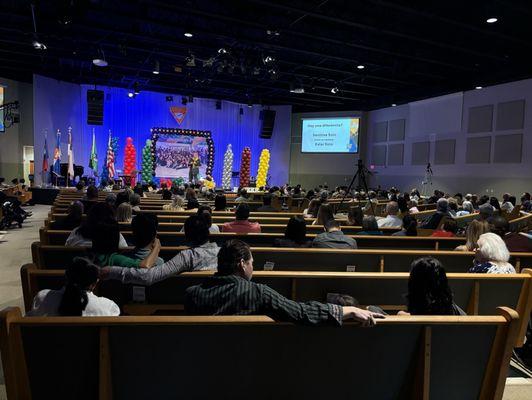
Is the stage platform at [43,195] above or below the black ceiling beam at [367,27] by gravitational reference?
below

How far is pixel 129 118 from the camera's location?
60.4 ft

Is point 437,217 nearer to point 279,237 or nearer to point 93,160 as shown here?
point 279,237

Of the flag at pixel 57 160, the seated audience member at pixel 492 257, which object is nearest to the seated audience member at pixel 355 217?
the seated audience member at pixel 492 257

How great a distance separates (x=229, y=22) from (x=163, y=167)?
32.2 ft

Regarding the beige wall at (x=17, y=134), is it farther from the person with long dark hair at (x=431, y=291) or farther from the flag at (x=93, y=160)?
the person with long dark hair at (x=431, y=291)

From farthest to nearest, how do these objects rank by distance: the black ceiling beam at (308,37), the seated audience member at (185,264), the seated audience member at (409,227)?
1. the black ceiling beam at (308,37)
2. the seated audience member at (409,227)
3. the seated audience member at (185,264)

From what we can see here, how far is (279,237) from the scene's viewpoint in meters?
4.32

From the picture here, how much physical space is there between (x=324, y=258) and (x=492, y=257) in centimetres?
121

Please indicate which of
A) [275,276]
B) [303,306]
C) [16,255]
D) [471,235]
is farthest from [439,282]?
[16,255]

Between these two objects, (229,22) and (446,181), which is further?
(446,181)

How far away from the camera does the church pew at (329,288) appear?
102 inches

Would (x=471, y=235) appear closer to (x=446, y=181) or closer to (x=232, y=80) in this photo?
(x=446, y=181)

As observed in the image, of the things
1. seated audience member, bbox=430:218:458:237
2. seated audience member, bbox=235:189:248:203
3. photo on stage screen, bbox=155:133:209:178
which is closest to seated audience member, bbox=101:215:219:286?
seated audience member, bbox=430:218:458:237

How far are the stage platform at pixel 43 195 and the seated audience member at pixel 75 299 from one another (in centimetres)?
1401
